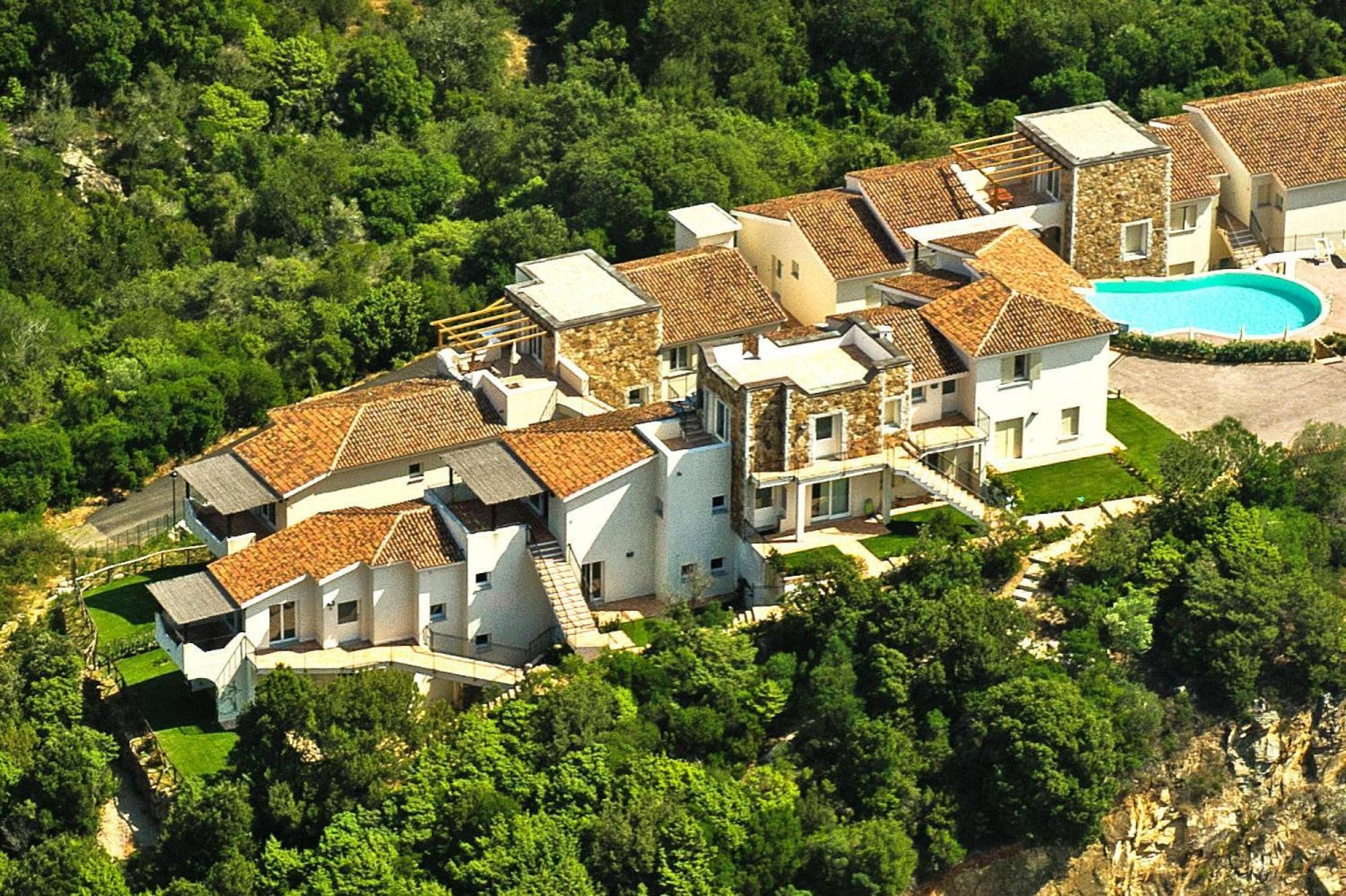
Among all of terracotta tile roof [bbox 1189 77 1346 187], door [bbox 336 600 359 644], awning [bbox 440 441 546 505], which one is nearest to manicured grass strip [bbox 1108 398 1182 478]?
terracotta tile roof [bbox 1189 77 1346 187]

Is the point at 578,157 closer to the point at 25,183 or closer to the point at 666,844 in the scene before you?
the point at 25,183

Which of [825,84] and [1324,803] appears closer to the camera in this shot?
[1324,803]

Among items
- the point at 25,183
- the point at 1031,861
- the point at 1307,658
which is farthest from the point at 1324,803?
the point at 25,183

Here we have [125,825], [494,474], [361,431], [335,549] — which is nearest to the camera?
[125,825]

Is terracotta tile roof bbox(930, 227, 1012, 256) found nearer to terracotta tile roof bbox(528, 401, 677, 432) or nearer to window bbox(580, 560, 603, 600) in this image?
terracotta tile roof bbox(528, 401, 677, 432)

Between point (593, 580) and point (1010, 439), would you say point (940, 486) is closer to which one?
point (1010, 439)

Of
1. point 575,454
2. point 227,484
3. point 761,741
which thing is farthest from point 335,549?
point 761,741
